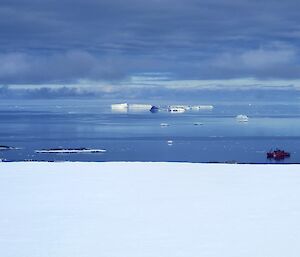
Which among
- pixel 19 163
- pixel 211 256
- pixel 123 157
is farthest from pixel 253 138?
pixel 211 256

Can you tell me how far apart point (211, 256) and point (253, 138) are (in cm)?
3982

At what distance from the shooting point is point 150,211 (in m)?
3.18

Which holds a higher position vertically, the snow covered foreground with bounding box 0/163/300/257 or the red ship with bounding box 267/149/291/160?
the red ship with bounding box 267/149/291/160

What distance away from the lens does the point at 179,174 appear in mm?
4645

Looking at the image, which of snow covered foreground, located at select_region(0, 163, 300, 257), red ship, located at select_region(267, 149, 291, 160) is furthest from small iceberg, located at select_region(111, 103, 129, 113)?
snow covered foreground, located at select_region(0, 163, 300, 257)

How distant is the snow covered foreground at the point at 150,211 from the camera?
2.42 metres

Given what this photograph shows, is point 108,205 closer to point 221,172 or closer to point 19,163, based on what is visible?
point 221,172

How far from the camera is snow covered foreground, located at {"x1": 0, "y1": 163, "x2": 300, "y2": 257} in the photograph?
7.93 feet

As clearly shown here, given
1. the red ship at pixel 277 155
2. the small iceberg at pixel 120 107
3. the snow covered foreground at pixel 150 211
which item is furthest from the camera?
the small iceberg at pixel 120 107

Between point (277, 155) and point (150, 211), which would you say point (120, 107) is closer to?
point (277, 155)

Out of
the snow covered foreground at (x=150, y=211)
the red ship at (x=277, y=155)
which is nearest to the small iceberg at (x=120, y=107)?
the red ship at (x=277, y=155)

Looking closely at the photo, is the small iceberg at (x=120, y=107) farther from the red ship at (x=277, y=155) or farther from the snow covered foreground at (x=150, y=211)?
the snow covered foreground at (x=150, y=211)

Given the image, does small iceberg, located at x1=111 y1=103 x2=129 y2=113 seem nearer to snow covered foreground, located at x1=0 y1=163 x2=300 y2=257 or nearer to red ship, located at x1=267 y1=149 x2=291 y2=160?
red ship, located at x1=267 y1=149 x2=291 y2=160

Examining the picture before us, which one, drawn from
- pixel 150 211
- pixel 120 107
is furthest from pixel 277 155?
pixel 120 107
